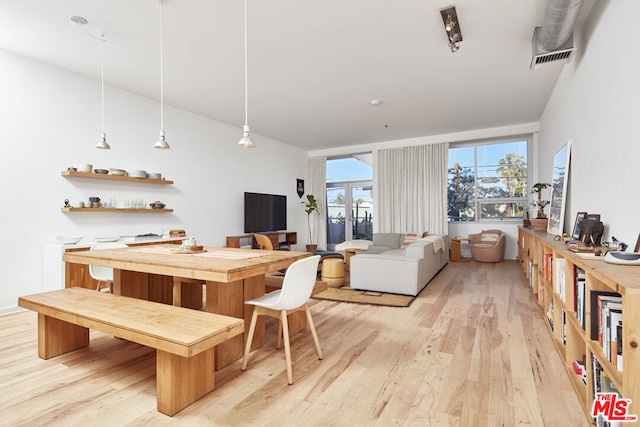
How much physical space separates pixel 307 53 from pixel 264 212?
12.8ft

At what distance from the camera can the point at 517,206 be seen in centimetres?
659

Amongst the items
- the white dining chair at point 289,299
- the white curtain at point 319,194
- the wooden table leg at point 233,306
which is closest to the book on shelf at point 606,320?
the white dining chair at point 289,299

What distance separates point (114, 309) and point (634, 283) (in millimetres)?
2636

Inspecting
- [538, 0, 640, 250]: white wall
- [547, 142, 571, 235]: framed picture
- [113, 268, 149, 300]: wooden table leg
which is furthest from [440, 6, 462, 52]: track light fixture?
[113, 268, 149, 300]: wooden table leg

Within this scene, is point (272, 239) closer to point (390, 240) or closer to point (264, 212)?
point (264, 212)

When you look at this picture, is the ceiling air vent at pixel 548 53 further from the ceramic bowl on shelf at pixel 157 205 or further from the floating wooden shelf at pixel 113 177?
the ceramic bowl on shelf at pixel 157 205

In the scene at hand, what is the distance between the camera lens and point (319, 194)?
8.48 metres

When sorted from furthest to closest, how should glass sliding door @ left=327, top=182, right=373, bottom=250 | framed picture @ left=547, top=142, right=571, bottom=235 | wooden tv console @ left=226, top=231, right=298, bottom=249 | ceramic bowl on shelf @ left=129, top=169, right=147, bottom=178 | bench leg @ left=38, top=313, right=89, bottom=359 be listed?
glass sliding door @ left=327, top=182, right=373, bottom=250, wooden tv console @ left=226, top=231, right=298, bottom=249, ceramic bowl on shelf @ left=129, top=169, right=147, bottom=178, framed picture @ left=547, top=142, right=571, bottom=235, bench leg @ left=38, top=313, right=89, bottom=359

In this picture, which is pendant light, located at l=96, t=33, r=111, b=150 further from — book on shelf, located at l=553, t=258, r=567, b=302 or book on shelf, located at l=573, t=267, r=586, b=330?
book on shelf, located at l=553, t=258, r=567, b=302

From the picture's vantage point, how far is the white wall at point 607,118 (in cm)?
190

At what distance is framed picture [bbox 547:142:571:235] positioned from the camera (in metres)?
3.58

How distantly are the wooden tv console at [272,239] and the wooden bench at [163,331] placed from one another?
356 centimetres

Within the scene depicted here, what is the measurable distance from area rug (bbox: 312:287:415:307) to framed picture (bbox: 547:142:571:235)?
1880 millimetres

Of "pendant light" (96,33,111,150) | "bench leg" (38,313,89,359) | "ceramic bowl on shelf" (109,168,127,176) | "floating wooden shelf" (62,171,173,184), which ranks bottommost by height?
"bench leg" (38,313,89,359)
